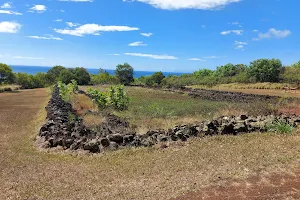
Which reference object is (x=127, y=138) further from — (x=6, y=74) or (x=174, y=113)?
(x=6, y=74)

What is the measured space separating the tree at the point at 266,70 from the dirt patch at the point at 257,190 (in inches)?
2424

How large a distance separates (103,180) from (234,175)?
341cm

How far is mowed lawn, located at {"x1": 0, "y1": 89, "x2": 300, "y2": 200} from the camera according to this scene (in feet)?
23.5

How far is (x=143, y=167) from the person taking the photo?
8.78 m

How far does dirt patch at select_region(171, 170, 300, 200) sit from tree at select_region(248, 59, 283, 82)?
61.6 m

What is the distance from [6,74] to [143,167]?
2366 inches

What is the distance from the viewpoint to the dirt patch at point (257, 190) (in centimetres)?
652

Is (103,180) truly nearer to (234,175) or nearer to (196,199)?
(196,199)

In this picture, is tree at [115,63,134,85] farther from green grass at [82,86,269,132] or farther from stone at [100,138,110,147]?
stone at [100,138,110,147]

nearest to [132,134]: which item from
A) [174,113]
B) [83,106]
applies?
[174,113]

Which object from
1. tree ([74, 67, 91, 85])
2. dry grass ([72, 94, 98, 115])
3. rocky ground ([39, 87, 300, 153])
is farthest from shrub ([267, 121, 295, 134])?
tree ([74, 67, 91, 85])

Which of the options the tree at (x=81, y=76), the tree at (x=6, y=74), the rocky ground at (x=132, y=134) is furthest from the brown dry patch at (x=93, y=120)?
the tree at (x=81, y=76)

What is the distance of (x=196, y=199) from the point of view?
21.1ft

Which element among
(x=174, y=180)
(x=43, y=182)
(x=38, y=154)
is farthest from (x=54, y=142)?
(x=174, y=180)
